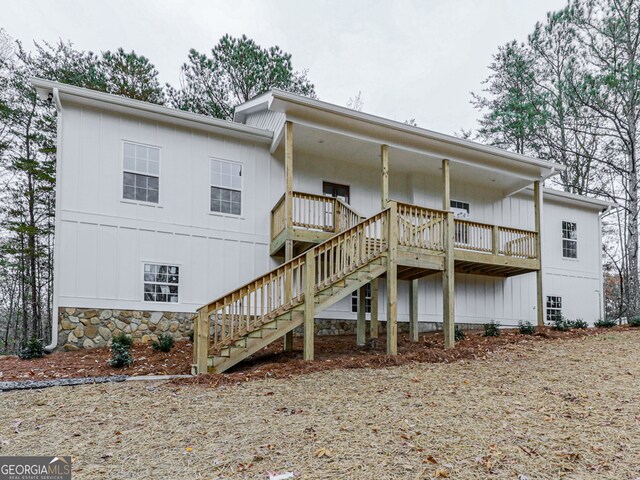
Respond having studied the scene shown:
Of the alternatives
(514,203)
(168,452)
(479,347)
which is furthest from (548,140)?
(168,452)

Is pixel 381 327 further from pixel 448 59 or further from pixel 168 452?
pixel 448 59

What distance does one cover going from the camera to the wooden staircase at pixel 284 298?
6.77m

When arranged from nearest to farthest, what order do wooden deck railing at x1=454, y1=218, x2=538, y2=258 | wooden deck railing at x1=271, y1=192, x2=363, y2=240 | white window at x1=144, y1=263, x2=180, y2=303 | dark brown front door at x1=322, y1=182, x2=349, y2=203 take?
1. white window at x1=144, y1=263, x2=180, y2=303
2. wooden deck railing at x1=271, y1=192, x2=363, y2=240
3. wooden deck railing at x1=454, y1=218, x2=538, y2=258
4. dark brown front door at x1=322, y1=182, x2=349, y2=203

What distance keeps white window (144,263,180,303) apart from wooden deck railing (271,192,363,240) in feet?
8.61

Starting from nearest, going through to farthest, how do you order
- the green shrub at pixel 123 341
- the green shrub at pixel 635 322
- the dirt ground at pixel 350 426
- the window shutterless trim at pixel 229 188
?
the dirt ground at pixel 350 426 → the green shrub at pixel 123 341 → the window shutterless trim at pixel 229 188 → the green shrub at pixel 635 322

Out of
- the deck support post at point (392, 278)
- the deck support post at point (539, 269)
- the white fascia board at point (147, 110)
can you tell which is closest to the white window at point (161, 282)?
the white fascia board at point (147, 110)

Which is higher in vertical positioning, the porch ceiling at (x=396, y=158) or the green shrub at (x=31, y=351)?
the porch ceiling at (x=396, y=158)

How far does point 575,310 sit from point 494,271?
444 cm

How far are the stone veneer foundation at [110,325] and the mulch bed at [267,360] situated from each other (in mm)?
273

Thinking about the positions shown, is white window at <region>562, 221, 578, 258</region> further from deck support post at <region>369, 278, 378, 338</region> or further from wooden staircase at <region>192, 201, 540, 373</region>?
deck support post at <region>369, 278, 378, 338</region>

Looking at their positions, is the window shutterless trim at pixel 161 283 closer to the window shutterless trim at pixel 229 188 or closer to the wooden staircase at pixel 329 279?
the window shutterless trim at pixel 229 188

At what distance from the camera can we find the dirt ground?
3.71m

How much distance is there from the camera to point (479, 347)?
28.7ft

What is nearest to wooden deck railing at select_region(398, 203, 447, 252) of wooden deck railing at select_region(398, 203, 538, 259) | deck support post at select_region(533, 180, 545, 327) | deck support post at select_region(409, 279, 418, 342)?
wooden deck railing at select_region(398, 203, 538, 259)
